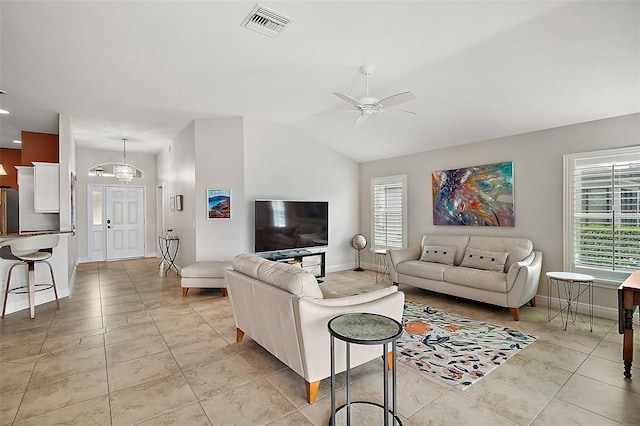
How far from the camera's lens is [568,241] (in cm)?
424

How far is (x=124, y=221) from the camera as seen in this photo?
8.84 meters

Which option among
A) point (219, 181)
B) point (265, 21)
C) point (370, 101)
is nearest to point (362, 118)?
point (370, 101)

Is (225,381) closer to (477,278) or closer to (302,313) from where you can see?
(302,313)

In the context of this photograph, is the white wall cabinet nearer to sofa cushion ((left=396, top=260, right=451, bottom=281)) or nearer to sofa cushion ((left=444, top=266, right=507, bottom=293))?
sofa cushion ((left=396, top=260, right=451, bottom=281))

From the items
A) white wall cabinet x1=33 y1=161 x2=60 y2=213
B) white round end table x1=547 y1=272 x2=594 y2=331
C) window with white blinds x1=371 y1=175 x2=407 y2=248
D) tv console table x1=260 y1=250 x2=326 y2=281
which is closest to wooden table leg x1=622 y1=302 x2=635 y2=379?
white round end table x1=547 y1=272 x2=594 y2=331

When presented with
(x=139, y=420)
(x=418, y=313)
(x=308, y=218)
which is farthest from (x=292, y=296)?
(x=308, y=218)

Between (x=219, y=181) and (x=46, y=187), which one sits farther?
(x=219, y=181)

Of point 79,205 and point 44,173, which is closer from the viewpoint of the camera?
point 44,173

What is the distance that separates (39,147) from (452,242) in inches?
325

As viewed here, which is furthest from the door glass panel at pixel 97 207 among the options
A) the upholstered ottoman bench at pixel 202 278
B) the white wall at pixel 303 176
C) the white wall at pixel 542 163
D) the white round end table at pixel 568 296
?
the white round end table at pixel 568 296

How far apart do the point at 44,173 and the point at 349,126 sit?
17.4 feet

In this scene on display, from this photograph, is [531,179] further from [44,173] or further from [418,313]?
[44,173]

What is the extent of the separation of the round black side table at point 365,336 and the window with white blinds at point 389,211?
4495 millimetres

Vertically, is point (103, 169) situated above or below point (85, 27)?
below
